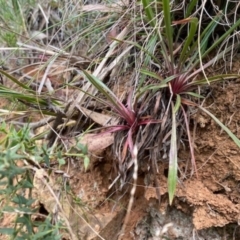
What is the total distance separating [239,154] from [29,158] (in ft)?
1.76

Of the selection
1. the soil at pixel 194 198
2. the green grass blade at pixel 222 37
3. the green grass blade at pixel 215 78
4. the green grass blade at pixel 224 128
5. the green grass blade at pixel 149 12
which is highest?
the green grass blade at pixel 149 12

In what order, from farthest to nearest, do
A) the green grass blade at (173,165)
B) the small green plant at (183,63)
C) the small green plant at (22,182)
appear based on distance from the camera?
the small green plant at (183,63), the green grass blade at (173,165), the small green plant at (22,182)

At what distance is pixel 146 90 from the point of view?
1.16 meters

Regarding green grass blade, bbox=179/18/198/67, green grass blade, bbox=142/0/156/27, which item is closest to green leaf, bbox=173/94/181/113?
green grass blade, bbox=179/18/198/67

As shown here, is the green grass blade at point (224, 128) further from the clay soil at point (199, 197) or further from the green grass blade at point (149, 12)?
the green grass blade at point (149, 12)

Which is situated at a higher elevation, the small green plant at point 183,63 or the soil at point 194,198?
the small green plant at point 183,63

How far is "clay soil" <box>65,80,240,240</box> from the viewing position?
112cm

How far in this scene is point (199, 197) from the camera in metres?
1.13

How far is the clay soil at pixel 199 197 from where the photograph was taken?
3.67 feet

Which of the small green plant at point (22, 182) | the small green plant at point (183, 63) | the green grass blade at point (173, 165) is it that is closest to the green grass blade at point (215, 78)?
the small green plant at point (183, 63)

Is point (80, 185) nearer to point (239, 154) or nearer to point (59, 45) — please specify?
point (239, 154)

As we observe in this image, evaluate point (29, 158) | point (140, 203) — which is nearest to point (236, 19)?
point (140, 203)

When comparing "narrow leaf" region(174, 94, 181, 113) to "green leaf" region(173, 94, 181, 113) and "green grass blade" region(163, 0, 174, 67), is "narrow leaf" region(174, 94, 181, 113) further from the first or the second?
"green grass blade" region(163, 0, 174, 67)

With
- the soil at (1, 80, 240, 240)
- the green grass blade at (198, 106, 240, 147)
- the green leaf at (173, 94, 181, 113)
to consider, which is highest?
the green leaf at (173, 94, 181, 113)
